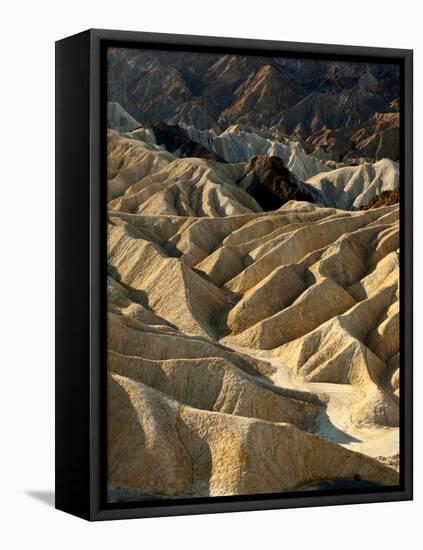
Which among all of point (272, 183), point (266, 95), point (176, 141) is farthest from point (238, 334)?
Answer: point (266, 95)

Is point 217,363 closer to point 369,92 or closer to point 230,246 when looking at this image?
point 230,246

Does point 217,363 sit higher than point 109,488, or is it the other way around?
point 217,363

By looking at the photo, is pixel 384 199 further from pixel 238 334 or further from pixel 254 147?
pixel 238 334

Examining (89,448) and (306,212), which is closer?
(89,448)

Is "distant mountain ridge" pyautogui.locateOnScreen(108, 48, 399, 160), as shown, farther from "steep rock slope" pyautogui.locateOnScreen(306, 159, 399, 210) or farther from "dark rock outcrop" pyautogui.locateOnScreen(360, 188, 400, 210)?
"dark rock outcrop" pyautogui.locateOnScreen(360, 188, 400, 210)

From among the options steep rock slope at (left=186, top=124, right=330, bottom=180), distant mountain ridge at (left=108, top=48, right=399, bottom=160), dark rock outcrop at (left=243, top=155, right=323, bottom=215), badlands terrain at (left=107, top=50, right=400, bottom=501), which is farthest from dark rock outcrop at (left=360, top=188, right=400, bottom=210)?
dark rock outcrop at (left=243, top=155, right=323, bottom=215)

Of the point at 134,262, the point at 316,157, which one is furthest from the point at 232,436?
the point at 316,157

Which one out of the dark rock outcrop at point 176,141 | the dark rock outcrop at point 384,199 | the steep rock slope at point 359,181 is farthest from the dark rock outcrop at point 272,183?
the dark rock outcrop at point 384,199
